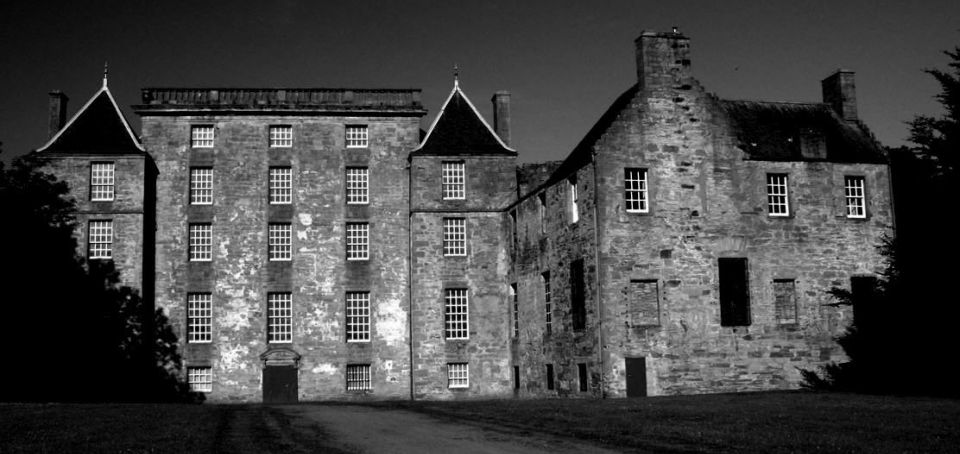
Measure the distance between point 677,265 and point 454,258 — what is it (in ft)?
38.6

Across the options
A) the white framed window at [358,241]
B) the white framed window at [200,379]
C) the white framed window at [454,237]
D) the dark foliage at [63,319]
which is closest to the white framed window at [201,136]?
the dark foliage at [63,319]

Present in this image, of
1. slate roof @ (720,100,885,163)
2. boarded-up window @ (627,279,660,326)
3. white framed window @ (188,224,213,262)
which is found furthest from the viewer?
white framed window @ (188,224,213,262)

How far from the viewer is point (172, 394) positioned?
38594 millimetres

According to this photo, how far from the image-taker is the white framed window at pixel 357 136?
4159 centimetres

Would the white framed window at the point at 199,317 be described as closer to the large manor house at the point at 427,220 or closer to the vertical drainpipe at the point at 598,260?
the large manor house at the point at 427,220

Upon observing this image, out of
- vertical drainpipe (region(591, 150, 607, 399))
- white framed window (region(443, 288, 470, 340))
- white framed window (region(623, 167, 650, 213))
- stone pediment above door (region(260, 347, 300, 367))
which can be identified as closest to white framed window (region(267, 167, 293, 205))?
stone pediment above door (region(260, 347, 300, 367))

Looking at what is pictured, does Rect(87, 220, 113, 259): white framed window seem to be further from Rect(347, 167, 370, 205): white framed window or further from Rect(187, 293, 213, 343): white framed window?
Rect(347, 167, 370, 205): white framed window

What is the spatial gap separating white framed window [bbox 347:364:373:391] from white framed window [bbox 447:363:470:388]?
3329 millimetres

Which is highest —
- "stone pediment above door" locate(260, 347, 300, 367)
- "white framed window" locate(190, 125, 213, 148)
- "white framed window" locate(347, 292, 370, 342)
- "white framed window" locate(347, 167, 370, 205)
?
"white framed window" locate(190, 125, 213, 148)

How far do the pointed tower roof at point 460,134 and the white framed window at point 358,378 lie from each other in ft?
31.1

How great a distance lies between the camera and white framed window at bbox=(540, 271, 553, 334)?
3528 centimetres

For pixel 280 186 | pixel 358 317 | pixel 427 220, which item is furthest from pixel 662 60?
pixel 280 186

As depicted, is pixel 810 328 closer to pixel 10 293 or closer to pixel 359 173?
pixel 359 173

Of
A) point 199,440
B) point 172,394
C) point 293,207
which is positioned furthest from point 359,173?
point 199,440
